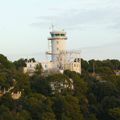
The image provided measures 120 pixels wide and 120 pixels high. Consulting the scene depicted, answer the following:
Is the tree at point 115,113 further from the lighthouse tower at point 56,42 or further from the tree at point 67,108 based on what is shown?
the lighthouse tower at point 56,42

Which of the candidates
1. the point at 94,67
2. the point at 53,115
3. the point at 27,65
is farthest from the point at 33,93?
the point at 94,67

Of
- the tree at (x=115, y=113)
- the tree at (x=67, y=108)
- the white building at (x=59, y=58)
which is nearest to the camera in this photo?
the tree at (x=67, y=108)

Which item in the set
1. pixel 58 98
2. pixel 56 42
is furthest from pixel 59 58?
pixel 58 98

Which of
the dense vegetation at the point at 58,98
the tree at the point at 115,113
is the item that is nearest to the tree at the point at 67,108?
the dense vegetation at the point at 58,98

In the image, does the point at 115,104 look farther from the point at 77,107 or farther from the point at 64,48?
the point at 64,48

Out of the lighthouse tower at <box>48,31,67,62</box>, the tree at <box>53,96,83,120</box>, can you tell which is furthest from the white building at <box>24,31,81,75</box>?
the tree at <box>53,96,83,120</box>

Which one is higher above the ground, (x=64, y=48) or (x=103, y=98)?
(x=64, y=48)

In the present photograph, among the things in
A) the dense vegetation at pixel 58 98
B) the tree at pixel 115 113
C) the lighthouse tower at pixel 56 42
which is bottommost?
the tree at pixel 115 113

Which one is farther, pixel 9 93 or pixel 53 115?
pixel 9 93
